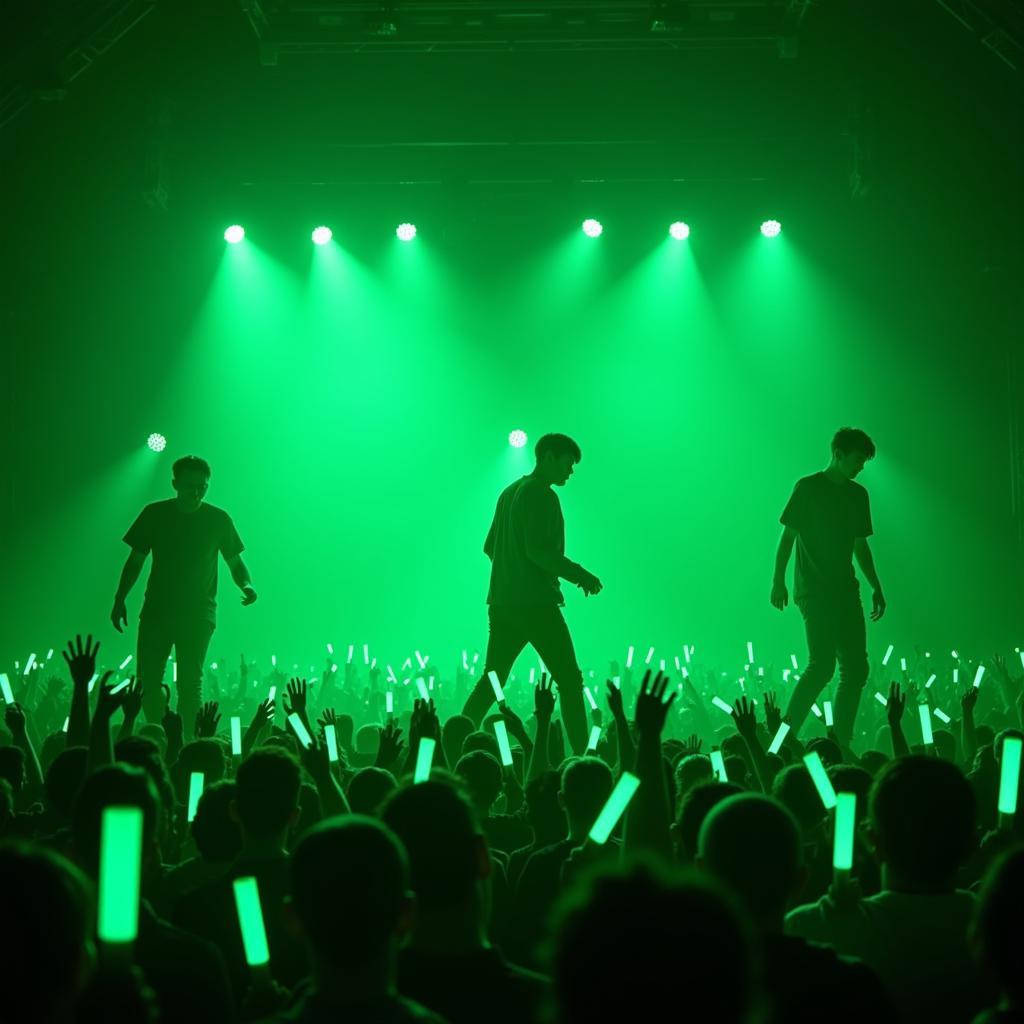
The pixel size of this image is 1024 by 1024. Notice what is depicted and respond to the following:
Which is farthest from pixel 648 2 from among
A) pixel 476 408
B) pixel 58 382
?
pixel 58 382

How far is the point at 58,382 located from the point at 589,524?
822cm

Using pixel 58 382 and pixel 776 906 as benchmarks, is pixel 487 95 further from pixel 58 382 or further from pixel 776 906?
pixel 776 906

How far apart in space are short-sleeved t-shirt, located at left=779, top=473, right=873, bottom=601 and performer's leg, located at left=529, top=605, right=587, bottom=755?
166 cm

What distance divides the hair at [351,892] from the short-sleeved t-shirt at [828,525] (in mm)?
6071

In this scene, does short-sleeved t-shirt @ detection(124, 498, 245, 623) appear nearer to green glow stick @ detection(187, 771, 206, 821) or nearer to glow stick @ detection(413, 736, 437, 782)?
green glow stick @ detection(187, 771, 206, 821)

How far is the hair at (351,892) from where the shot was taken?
1.79 meters

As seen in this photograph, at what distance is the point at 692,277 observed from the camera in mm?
18156

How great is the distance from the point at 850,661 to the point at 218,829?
5.08m

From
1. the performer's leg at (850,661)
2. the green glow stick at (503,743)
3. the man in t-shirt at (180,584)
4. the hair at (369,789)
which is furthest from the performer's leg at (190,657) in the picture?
the hair at (369,789)

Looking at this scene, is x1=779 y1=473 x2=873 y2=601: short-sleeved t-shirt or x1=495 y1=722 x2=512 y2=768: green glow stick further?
x1=779 y1=473 x2=873 y2=601: short-sleeved t-shirt

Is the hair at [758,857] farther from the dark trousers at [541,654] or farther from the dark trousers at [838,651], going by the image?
the dark trousers at [838,651]

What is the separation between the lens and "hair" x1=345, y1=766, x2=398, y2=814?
144 inches

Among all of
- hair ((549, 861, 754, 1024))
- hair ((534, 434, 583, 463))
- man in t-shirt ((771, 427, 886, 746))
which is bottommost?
hair ((549, 861, 754, 1024))

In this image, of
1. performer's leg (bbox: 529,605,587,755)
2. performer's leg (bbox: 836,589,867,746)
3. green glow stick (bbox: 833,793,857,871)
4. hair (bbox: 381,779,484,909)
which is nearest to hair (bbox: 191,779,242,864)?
hair (bbox: 381,779,484,909)
